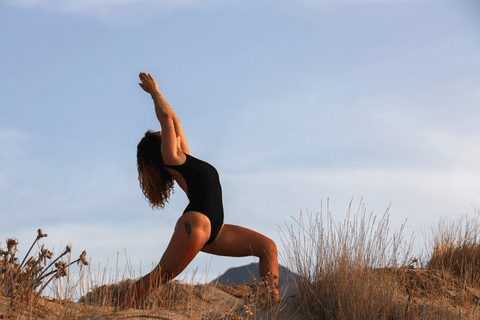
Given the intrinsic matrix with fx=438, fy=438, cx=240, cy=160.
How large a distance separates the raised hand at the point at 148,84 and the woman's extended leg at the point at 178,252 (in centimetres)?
130

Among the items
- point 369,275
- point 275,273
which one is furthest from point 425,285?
point 275,273

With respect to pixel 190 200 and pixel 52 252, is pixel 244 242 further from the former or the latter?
pixel 52 252

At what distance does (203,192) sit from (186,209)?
239mm

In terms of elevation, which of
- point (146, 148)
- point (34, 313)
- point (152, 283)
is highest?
point (146, 148)

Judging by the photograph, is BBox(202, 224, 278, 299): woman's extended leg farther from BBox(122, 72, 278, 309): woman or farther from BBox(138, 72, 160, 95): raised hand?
BBox(138, 72, 160, 95): raised hand

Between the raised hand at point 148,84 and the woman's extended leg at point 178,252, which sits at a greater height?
the raised hand at point 148,84

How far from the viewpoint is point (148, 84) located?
442 centimetres

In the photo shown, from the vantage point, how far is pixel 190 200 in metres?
4.30

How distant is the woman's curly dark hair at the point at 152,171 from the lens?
4.54 metres

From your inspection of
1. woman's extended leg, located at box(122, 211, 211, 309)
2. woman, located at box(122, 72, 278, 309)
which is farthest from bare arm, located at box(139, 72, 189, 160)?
woman's extended leg, located at box(122, 211, 211, 309)

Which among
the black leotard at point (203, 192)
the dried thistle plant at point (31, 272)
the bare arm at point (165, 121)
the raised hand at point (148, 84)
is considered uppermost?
the raised hand at point (148, 84)

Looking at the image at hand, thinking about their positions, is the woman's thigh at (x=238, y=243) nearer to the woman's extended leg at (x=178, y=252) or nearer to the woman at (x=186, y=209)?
the woman at (x=186, y=209)

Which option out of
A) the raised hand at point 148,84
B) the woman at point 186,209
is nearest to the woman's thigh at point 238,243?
the woman at point 186,209

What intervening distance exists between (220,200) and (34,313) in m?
1.88
